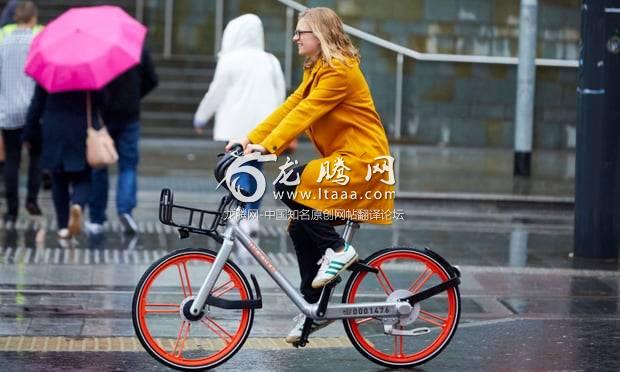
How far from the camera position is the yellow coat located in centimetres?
680

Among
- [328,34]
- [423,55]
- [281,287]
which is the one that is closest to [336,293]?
[281,287]

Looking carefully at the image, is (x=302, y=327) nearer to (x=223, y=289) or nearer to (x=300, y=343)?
(x=300, y=343)

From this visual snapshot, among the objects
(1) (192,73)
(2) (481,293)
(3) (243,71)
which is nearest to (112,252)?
(3) (243,71)

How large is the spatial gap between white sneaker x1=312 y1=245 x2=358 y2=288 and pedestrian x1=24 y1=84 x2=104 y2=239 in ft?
15.6

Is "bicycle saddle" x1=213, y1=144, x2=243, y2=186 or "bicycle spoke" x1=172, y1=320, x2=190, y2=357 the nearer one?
"bicycle saddle" x1=213, y1=144, x2=243, y2=186

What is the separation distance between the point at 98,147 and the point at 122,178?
0.79 meters

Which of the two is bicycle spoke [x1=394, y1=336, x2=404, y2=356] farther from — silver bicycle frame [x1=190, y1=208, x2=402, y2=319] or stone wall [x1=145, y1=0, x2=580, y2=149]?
stone wall [x1=145, y1=0, x2=580, y2=149]

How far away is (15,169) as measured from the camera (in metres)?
12.8

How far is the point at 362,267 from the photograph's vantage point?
7000 millimetres

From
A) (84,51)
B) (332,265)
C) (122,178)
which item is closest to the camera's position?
(332,265)

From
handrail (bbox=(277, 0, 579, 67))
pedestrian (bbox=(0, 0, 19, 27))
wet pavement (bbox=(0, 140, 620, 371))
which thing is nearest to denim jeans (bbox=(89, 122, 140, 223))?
wet pavement (bbox=(0, 140, 620, 371))

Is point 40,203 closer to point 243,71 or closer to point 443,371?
point 243,71

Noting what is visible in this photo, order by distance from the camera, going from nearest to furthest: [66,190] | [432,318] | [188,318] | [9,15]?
[188,318]
[432,318]
[66,190]
[9,15]

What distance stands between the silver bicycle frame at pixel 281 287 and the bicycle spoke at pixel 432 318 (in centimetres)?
13
